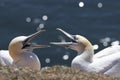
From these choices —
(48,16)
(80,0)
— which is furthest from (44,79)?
(80,0)

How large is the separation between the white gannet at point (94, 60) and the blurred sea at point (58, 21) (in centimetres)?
313

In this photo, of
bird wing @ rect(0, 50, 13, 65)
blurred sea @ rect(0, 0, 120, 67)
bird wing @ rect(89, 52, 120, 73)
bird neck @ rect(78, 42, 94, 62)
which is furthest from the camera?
blurred sea @ rect(0, 0, 120, 67)

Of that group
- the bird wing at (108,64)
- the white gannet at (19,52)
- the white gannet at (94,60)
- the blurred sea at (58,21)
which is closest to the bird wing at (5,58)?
the white gannet at (19,52)

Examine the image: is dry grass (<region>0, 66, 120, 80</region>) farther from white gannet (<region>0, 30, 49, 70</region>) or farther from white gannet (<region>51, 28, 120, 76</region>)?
white gannet (<region>0, 30, 49, 70</region>)

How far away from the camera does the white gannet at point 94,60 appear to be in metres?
13.1

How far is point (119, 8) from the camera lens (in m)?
20.0

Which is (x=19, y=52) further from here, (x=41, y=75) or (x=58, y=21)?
(x=58, y=21)

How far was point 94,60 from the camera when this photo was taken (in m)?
13.8

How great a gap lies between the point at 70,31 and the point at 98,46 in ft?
3.70

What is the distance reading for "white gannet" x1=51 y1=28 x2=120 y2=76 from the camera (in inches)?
516

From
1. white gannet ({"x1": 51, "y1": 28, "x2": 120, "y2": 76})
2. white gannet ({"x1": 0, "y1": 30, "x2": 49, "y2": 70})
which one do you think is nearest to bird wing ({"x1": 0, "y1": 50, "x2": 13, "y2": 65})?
white gannet ({"x1": 0, "y1": 30, "x2": 49, "y2": 70})

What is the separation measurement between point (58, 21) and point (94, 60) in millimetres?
5470

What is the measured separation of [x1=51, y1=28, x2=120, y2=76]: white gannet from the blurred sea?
3.13 metres

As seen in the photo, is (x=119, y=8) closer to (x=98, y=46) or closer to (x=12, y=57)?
(x=98, y=46)
